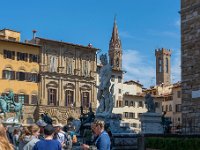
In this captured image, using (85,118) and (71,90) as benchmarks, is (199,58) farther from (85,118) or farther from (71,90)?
(71,90)

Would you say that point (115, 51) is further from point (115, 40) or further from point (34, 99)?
point (34, 99)

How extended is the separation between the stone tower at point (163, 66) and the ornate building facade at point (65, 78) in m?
57.2

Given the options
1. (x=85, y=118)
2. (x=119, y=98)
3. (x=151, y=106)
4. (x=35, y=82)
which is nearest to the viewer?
(x=85, y=118)

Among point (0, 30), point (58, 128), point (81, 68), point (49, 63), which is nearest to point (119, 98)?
point (81, 68)

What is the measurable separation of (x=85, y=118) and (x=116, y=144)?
144 inches

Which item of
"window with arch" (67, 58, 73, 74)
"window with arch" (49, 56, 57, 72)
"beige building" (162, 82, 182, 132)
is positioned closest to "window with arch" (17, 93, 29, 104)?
"window with arch" (49, 56, 57, 72)

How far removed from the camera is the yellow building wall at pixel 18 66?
4804cm

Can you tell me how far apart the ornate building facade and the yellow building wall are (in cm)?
105

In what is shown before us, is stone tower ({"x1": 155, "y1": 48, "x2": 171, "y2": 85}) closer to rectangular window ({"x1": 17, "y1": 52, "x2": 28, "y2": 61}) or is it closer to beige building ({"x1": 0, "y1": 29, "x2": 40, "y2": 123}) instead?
beige building ({"x1": 0, "y1": 29, "x2": 40, "y2": 123})

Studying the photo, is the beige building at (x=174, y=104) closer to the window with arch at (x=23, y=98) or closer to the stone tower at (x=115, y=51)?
the window with arch at (x=23, y=98)

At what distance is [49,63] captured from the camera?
2063 inches

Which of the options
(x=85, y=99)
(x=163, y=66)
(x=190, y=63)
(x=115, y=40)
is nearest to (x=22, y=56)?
(x=85, y=99)

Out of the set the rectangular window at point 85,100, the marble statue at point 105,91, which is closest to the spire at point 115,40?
the rectangular window at point 85,100

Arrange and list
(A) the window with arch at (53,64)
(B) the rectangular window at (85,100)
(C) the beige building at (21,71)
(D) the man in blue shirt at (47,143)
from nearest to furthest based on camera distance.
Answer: (D) the man in blue shirt at (47,143) < (C) the beige building at (21,71) < (A) the window with arch at (53,64) < (B) the rectangular window at (85,100)
